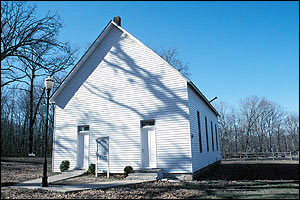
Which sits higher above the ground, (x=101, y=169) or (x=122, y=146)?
(x=122, y=146)

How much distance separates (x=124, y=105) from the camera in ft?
46.5

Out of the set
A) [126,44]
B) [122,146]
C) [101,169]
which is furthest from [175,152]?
[126,44]

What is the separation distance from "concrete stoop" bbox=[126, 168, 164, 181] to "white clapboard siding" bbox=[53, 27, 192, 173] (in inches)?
Result: 19.5

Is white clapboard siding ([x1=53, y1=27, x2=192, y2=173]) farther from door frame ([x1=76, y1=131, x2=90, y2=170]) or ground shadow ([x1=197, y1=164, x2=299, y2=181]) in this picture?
ground shadow ([x1=197, y1=164, x2=299, y2=181])

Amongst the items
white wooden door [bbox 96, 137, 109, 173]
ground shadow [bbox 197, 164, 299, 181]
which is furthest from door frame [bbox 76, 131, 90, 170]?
ground shadow [bbox 197, 164, 299, 181]

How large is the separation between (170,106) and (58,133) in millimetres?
7695

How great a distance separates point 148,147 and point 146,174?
174 cm

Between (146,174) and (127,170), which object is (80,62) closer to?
(127,170)

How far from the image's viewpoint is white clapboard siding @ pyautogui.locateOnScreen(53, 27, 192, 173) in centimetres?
1284

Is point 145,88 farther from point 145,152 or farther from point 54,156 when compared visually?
point 54,156

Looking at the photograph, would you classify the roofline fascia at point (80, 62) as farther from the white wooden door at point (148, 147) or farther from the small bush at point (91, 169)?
the white wooden door at point (148, 147)

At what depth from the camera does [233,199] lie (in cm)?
723

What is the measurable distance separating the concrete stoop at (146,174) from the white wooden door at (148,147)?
0.66m

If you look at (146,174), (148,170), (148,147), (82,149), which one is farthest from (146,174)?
(82,149)
